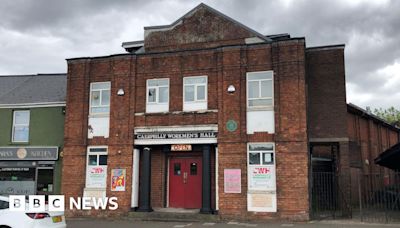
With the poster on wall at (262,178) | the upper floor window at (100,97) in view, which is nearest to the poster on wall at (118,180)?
the upper floor window at (100,97)

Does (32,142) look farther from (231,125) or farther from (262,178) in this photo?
(262,178)

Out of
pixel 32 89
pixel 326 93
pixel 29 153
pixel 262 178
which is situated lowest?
pixel 262 178

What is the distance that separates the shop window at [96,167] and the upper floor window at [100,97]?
173cm

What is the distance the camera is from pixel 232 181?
16.6 metres

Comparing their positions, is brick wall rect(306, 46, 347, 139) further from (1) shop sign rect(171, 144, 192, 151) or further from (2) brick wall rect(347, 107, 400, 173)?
(1) shop sign rect(171, 144, 192, 151)

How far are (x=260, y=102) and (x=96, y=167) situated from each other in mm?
7545

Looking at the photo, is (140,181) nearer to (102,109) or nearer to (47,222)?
(102,109)

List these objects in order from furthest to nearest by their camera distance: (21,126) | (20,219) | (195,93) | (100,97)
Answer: (21,126), (100,97), (195,93), (20,219)

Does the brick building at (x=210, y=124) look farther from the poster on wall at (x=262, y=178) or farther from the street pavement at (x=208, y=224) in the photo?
the street pavement at (x=208, y=224)

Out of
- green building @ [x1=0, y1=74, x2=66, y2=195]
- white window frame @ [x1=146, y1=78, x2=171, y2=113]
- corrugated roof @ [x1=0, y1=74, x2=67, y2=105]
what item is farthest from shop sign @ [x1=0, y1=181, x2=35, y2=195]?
white window frame @ [x1=146, y1=78, x2=171, y2=113]

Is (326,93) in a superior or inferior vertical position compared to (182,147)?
superior

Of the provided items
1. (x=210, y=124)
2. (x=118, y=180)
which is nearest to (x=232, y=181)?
(x=210, y=124)

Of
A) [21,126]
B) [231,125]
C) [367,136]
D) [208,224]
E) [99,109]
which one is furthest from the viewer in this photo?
[367,136]

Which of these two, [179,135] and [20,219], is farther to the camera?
[179,135]
